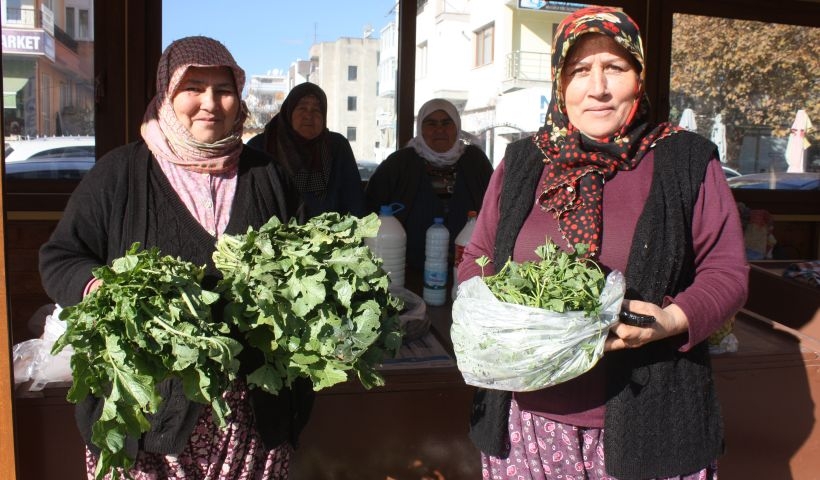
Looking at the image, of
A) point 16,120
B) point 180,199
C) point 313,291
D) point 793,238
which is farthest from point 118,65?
point 793,238

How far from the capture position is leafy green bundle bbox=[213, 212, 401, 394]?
143 centimetres

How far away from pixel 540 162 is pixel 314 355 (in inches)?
30.1

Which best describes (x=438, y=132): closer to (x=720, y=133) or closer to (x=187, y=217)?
(x=720, y=133)

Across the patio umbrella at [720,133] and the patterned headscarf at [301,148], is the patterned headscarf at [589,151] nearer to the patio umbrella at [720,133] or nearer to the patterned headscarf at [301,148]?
the patterned headscarf at [301,148]

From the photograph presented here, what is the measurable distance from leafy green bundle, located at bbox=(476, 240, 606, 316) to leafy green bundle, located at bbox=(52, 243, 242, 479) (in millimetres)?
592

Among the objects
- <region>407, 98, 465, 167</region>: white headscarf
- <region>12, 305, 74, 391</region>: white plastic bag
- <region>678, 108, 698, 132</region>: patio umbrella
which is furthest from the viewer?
<region>678, 108, 698, 132</region>: patio umbrella

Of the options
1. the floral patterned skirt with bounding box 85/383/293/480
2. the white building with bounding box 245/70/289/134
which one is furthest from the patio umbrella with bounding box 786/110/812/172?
the floral patterned skirt with bounding box 85/383/293/480

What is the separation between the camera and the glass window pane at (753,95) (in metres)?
5.44

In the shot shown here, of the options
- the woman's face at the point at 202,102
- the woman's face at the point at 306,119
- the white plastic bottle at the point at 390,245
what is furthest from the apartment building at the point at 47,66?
the woman's face at the point at 202,102

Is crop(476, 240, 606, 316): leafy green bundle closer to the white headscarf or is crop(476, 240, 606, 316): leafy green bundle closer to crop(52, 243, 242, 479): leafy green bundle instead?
crop(52, 243, 242, 479): leafy green bundle

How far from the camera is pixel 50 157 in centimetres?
425

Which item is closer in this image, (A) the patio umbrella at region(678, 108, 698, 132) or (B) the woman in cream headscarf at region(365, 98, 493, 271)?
(B) the woman in cream headscarf at region(365, 98, 493, 271)

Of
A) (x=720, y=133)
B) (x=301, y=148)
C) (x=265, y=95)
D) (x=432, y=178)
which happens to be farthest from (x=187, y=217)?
(x=720, y=133)

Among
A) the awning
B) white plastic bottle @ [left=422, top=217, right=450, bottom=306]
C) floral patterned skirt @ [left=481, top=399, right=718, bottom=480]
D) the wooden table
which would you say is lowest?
the wooden table
